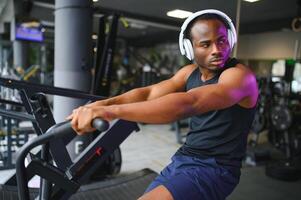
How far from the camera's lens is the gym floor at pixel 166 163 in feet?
11.3

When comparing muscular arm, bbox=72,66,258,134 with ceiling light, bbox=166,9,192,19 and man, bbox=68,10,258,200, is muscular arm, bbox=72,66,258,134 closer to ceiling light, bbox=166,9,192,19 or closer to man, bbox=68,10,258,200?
man, bbox=68,10,258,200

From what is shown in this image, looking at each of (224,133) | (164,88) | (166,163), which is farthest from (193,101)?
(166,163)

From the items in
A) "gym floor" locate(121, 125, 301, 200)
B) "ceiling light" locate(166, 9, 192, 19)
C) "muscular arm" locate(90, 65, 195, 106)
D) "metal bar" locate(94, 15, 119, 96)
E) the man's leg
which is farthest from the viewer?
"metal bar" locate(94, 15, 119, 96)

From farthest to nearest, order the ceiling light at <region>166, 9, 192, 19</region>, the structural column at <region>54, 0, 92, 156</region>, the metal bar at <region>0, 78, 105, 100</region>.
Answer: the structural column at <region>54, 0, 92, 156</region>, the ceiling light at <region>166, 9, 192, 19</region>, the metal bar at <region>0, 78, 105, 100</region>

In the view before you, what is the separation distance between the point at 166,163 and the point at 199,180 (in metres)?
3.14

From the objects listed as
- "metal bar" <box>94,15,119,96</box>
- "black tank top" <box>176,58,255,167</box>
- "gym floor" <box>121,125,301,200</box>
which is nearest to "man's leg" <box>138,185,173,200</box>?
"black tank top" <box>176,58,255,167</box>

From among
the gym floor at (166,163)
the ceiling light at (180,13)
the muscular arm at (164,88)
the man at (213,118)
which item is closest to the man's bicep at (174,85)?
the muscular arm at (164,88)

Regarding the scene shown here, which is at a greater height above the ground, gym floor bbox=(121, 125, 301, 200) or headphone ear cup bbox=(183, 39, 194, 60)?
headphone ear cup bbox=(183, 39, 194, 60)

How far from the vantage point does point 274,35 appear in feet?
27.7

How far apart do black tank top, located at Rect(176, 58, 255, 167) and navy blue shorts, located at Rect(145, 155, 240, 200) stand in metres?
0.04

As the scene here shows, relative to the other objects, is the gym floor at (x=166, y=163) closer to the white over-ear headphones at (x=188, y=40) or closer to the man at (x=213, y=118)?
the man at (x=213, y=118)

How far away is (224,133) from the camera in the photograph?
1448 millimetres

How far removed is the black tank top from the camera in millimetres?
1433

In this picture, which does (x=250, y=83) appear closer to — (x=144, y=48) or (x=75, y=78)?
(x=75, y=78)
